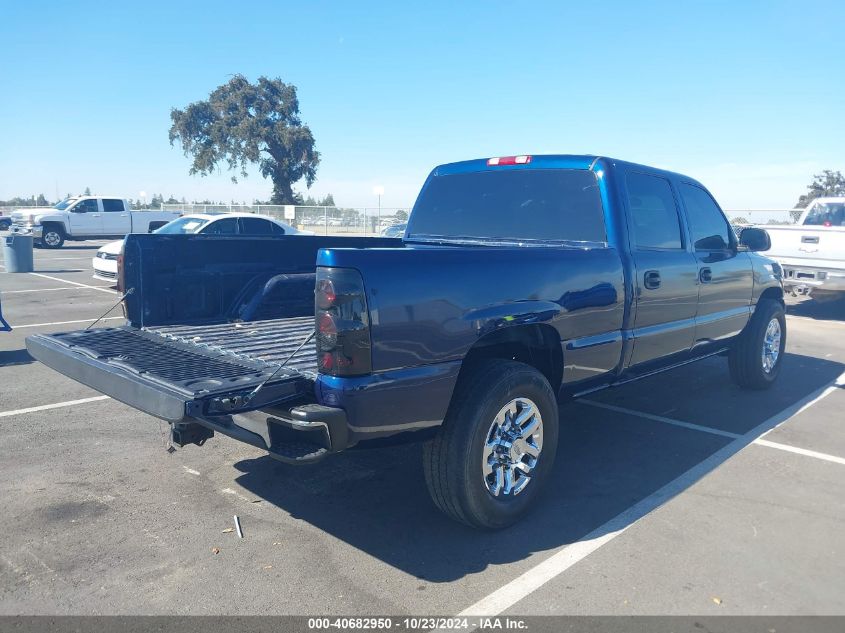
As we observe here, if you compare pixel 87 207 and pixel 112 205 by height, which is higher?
pixel 112 205

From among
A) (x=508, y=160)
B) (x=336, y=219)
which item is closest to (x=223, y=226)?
(x=508, y=160)

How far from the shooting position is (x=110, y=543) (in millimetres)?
3643

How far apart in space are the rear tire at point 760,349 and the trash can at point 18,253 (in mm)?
17614

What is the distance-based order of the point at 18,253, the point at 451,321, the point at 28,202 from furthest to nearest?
the point at 28,202 → the point at 18,253 → the point at 451,321

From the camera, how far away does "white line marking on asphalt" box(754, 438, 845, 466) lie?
16.9ft

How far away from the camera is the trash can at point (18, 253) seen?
17828mm

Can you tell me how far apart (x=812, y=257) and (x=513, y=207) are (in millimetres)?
9205

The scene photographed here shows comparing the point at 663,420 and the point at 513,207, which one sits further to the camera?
the point at 663,420

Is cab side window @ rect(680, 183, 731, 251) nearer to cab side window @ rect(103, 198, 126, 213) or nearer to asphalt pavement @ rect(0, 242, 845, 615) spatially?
asphalt pavement @ rect(0, 242, 845, 615)

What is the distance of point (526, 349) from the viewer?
169 inches

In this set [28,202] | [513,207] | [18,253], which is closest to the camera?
[513,207]

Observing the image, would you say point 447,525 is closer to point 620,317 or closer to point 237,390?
point 237,390

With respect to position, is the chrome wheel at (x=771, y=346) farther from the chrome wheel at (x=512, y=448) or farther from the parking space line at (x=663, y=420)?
the chrome wheel at (x=512, y=448)

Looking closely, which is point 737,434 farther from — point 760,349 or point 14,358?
point 14,358
